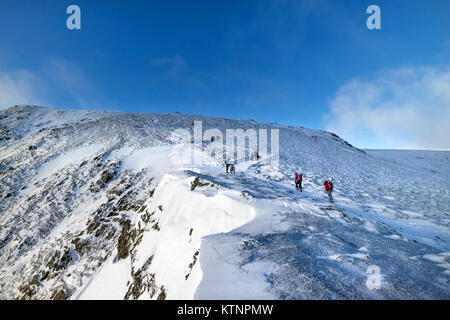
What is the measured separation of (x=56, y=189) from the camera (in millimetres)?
14883

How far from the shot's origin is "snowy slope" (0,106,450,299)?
10.8 feet

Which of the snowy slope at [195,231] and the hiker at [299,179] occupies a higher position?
the hiker at [299,179]

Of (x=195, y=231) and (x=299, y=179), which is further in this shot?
(x=299, y=179)

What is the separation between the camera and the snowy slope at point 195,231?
→ 3299 millimetres

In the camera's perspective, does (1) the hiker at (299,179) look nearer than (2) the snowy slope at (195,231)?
No

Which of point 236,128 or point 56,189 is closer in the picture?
point 56,189

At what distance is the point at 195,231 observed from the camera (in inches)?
233

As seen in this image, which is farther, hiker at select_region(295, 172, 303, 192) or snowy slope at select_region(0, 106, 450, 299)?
hiker at select_region(295, 172, 303, 192)

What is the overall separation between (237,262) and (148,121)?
3299cm

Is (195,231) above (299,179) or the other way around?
the other way around
